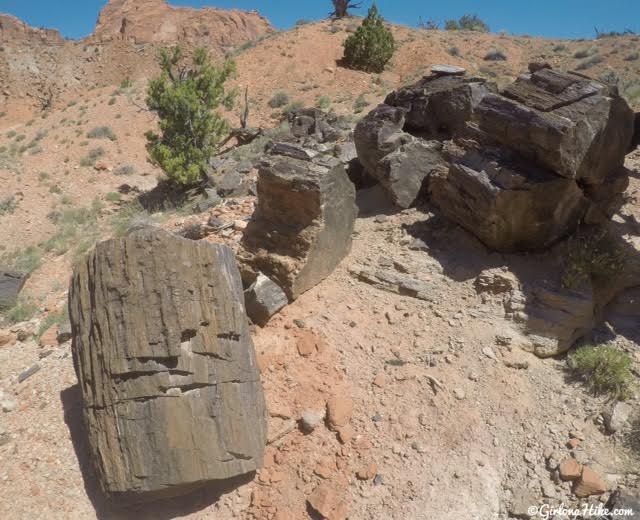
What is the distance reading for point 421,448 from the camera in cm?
474

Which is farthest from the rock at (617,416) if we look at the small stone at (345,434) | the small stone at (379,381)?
the small stone at (345,434)

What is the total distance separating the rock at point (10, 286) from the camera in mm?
9922

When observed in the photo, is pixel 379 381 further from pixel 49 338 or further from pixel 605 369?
pixel 49 338

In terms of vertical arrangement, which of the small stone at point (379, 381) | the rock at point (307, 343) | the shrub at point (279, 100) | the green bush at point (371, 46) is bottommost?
the small stone at point (379, 381)

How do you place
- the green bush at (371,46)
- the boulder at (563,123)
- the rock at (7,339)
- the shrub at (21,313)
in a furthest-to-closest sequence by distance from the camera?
the green bush at (371,46) → the shrub at (21,313) → the rock at (7,339) → the boulder at (563,123)

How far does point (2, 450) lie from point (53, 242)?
8.60 metres

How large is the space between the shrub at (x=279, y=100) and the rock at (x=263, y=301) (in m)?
17.4

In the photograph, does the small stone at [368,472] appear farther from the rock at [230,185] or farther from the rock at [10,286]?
the rock at [10,286]

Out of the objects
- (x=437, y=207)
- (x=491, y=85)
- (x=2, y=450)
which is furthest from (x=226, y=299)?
(x=491, y=85)

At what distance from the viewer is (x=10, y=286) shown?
1015 centimetres

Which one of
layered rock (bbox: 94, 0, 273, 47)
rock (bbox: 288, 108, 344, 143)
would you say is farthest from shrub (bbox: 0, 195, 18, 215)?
layered rock (bbox: 94, 0, 273, 47)

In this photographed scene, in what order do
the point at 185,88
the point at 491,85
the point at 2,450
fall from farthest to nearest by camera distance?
1. the point at 185,88
2. the point at 491,85
3. the point at 2,450

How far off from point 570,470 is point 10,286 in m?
10.5

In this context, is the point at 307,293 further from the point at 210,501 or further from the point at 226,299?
the point at 210,501
